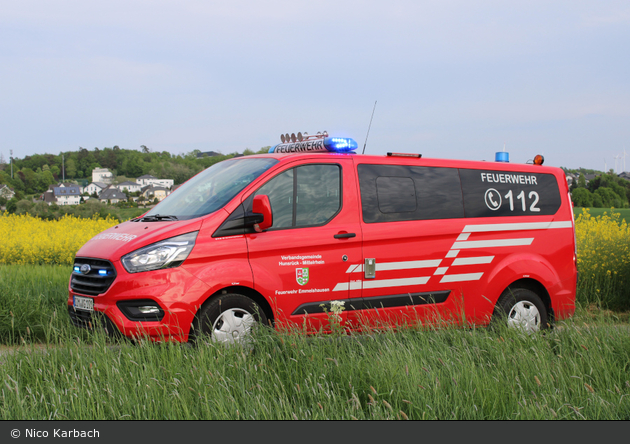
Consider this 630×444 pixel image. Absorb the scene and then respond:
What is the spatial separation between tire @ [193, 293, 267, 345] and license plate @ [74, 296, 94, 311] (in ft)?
3.27

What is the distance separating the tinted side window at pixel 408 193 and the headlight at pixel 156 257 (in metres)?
1.91

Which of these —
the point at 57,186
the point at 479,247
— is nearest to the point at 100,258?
the point at 479,247

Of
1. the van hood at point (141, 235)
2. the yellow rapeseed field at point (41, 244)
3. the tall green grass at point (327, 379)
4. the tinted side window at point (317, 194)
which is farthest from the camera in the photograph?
the yellow rapeseed field at point (41, 244)

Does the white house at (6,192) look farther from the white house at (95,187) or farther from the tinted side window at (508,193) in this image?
the white house at (95,187)

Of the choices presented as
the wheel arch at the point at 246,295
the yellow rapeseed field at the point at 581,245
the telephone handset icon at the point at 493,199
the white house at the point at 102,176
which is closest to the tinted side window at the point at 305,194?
the wheel arch at the point at 246,295

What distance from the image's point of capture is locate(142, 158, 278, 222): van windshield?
5.27 m

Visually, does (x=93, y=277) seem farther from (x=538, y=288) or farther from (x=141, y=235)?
(x=538, y=288)

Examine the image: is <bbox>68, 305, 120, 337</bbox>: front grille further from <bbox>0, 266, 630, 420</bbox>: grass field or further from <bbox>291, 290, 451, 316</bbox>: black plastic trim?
<bbox>291, 290, 451, 316</bbox>: black plastic trim

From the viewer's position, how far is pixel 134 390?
3580 mm

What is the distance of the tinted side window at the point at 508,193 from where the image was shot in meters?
6.31

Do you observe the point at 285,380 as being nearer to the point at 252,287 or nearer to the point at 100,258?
the point at 252,287

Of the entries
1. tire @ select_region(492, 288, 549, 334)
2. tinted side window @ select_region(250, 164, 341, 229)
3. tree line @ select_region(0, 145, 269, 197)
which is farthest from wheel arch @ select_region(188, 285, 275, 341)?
tree line @ select_region(0, 145, 269, 197)

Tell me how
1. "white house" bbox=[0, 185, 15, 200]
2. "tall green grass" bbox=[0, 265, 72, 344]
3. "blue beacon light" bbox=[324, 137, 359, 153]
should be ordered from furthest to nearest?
"white house" bbox=[0, 185, 15, 200]
"tall green grass" bbox=[0, 265, 72, 344]
"blue beacon light" bbox=[324, 137, 359, 153]

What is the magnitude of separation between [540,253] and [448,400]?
3610 millimetres
